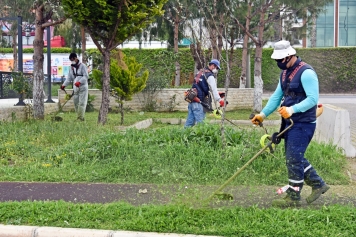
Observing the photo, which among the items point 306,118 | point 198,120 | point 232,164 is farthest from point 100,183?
point 198,120

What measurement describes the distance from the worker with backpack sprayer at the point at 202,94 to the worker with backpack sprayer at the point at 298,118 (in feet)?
13.1

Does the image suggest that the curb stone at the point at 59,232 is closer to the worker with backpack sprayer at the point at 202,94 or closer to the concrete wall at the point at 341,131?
the concrete wall at the point at 341,131

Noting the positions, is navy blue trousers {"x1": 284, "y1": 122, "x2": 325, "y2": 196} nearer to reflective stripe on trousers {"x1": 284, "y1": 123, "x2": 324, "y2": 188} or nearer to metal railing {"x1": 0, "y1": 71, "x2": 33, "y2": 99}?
reflective stripe on trousers {"x1": 284, "y1": 123, "x2": 324, "y2": 188}

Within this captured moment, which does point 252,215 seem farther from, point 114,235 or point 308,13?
point 308,13

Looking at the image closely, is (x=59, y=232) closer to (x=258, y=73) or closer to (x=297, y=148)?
(x=297, y=148)

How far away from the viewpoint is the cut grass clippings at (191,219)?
15.6 ft

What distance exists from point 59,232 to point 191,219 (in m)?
1.26

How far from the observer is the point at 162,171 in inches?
273

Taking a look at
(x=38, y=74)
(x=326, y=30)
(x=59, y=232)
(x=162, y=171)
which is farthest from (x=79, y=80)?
(x=326, y=30)

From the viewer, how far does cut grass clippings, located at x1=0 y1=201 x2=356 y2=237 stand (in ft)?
15.6

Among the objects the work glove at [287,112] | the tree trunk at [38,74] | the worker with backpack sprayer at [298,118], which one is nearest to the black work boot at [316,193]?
the worker with backpack sprayer at [298,118]

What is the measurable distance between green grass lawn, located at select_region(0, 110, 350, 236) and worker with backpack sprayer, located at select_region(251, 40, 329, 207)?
33 centimetres

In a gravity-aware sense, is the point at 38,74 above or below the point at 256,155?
above

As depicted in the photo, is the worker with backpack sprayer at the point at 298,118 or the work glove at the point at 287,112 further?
the worker with backpack sprayer at the point at 298,118
